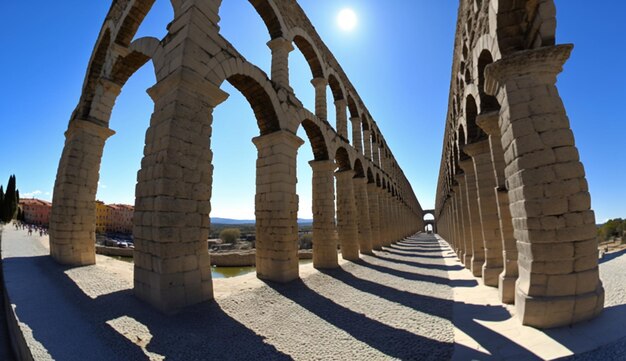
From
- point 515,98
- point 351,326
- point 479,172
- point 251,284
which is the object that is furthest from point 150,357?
point 479,172

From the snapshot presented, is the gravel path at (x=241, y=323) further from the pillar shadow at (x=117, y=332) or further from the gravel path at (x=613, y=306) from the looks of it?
the gravel path at (x=613, y=306)

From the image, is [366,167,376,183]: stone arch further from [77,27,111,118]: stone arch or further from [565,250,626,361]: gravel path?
[77,27,111,118]: stone arch

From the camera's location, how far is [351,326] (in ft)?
15.0

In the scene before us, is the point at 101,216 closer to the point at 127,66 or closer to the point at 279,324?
the point at 127,66

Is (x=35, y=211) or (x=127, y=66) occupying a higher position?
(x=127, y=66)

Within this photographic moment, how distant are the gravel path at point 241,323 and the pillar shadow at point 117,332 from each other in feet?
0.04

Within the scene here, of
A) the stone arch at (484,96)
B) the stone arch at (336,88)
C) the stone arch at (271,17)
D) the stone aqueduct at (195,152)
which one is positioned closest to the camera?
the stone aqueduct at (195,152)

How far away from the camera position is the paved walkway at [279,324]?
337cm

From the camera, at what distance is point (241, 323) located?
14.6 ft

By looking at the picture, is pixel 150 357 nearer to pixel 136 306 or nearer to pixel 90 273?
pixel 136 306

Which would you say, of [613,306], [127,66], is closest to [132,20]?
[127,66]

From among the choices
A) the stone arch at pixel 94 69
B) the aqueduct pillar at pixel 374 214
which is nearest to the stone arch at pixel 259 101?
the stone arch at pixel 94 69

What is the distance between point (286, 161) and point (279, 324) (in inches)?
177

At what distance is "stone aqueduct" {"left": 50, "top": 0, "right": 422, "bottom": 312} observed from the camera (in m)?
4.84
